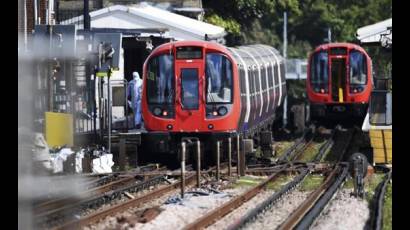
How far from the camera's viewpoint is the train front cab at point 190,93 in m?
21.0

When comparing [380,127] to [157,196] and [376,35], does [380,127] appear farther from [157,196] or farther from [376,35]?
[376,35]

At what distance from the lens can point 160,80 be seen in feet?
69.3

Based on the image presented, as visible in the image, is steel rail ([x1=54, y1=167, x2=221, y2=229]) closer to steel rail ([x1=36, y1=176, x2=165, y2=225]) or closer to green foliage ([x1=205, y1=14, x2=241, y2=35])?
steel rail ([x1=36, y1=176, x2=165, y2=225])

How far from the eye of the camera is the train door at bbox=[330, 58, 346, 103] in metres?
32.0

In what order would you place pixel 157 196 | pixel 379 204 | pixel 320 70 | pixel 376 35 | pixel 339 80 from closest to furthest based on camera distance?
pixel 379 204 → pixel 157 196 → pixel 376 35 → pixel 339 80 → pixel 320 70

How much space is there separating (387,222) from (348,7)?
166ft

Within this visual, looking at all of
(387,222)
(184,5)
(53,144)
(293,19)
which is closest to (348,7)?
(293,19)

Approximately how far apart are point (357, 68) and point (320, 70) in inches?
52.8

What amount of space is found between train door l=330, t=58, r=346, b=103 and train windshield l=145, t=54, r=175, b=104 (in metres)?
11.8

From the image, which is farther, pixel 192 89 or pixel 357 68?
pixel 357 68

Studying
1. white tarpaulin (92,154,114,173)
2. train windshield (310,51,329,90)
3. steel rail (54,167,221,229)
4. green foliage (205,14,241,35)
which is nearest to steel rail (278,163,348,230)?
steel rail (54,167,221,229)

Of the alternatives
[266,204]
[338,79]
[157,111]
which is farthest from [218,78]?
[338,79]

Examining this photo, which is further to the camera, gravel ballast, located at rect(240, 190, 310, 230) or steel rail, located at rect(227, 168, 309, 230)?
gravel ballast, located at rect(240, 190, 310, 230)
